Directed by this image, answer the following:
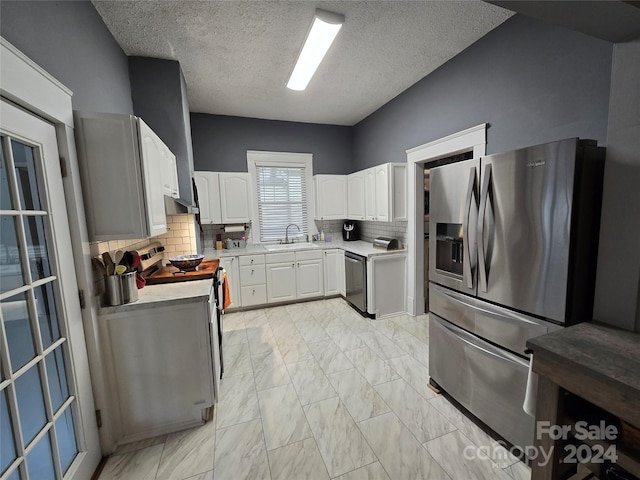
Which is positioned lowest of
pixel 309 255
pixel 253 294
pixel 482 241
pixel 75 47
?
pixel 253 294

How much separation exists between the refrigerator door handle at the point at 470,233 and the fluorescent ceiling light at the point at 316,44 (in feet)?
5.20

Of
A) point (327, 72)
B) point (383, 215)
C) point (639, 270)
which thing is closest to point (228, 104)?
point (327, 72)

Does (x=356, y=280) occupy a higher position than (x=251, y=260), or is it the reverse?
(x=251, y=260)

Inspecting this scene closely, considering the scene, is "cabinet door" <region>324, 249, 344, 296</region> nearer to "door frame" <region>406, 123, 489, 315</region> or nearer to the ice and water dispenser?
"door frame" <region>406, 123, 489, 315</region>

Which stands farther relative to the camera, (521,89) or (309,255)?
(309,255)

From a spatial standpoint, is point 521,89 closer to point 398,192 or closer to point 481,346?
point 398,192

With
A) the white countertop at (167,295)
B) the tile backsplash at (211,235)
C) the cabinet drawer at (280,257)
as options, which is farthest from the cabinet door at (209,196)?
the white countertop at (167,295)

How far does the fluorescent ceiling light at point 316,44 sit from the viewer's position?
79.9 inches

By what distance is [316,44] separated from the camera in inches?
90.8

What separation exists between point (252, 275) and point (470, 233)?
2961 millimetres

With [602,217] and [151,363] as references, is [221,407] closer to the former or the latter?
[151,363]

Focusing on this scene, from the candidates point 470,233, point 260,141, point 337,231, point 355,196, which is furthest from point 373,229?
point 470,233

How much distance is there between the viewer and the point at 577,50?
1.74 meters

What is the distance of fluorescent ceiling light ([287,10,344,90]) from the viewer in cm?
203
